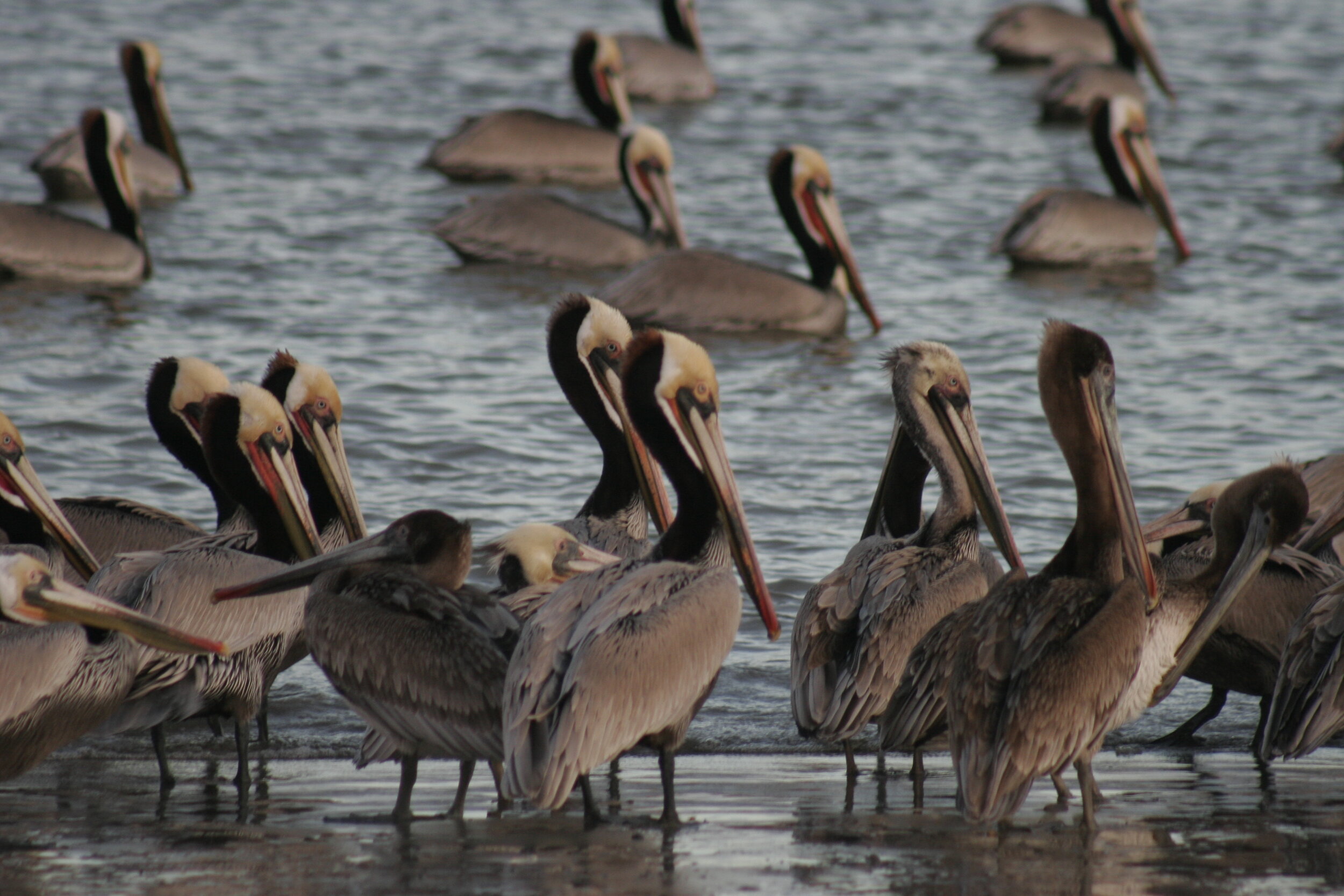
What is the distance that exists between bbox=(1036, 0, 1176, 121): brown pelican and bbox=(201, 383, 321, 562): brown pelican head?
1139cm

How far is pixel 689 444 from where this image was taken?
188 inches

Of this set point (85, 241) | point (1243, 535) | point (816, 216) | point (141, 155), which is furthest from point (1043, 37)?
point (1243, 535)

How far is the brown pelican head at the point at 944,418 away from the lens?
5.13m

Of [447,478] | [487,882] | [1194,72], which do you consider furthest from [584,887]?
[1194,72]

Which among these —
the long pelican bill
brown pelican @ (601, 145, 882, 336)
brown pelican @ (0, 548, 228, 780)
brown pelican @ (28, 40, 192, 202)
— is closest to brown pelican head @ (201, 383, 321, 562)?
brown pelican @ (0, 548, 228, 780)

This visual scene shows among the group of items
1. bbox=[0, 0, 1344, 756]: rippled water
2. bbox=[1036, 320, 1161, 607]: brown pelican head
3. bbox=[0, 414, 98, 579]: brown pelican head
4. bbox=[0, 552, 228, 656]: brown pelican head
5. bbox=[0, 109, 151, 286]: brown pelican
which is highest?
bbox=[1036, 320, 1161, 607]: brown pelican head

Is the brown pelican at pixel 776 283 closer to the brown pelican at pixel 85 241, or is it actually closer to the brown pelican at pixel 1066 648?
the brown pelican at pixel 85 241

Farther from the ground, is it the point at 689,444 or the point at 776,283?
the point at 689,444

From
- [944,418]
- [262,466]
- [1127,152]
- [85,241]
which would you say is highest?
[944,418]

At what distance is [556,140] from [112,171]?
3.85 metres

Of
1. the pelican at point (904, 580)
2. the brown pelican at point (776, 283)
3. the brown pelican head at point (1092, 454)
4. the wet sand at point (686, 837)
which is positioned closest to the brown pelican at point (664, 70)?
the brown pelican at point (776, 283)

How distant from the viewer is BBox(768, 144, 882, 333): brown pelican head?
34.4ft

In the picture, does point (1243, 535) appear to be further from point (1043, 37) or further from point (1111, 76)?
point (1043, 37)

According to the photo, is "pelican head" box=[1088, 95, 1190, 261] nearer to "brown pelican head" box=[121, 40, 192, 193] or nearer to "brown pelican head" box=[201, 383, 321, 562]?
"brown pelican head" box=[121, 40, 192, 193]
